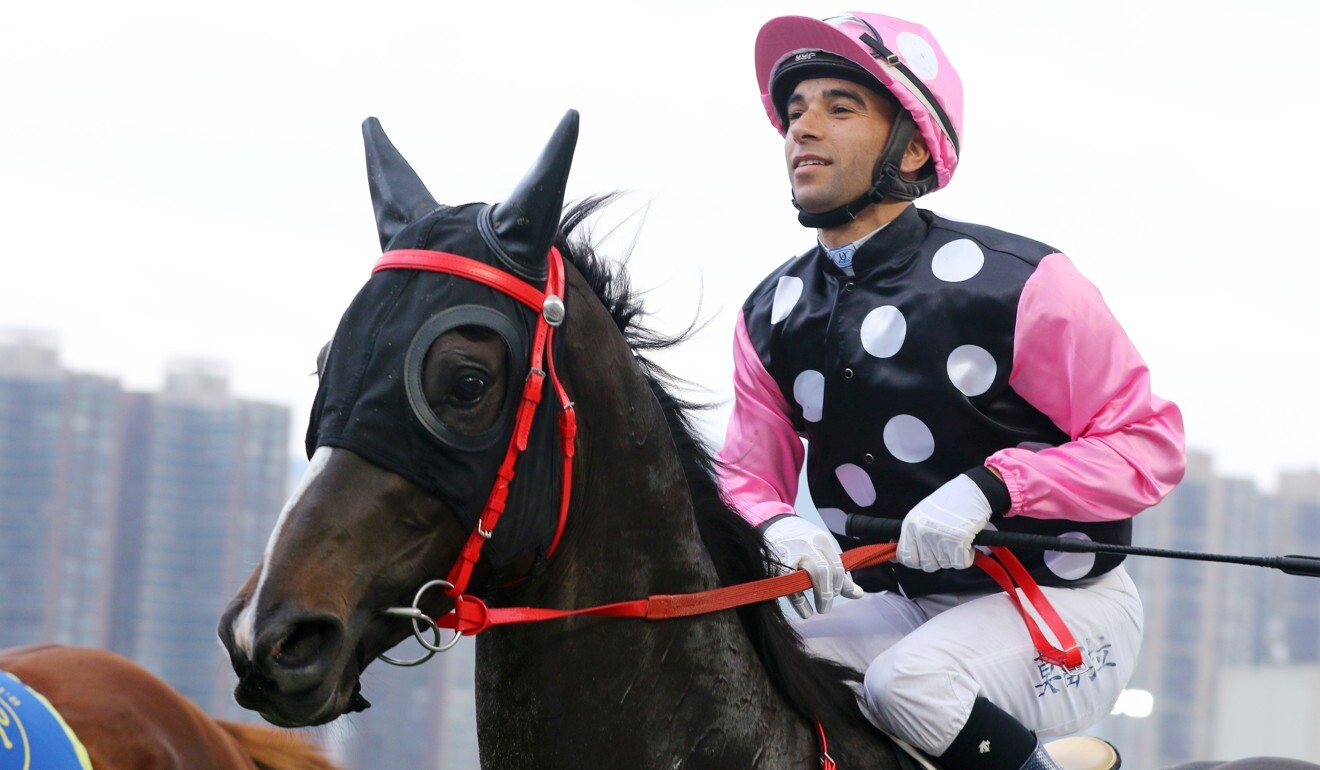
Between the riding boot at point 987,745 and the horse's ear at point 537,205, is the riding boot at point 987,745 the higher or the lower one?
the lower one

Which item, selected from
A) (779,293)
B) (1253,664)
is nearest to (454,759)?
(1253,664)

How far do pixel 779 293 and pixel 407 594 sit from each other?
1.36m

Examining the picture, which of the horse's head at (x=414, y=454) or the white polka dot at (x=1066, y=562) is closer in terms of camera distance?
the horse's head at (x=414, y=454)

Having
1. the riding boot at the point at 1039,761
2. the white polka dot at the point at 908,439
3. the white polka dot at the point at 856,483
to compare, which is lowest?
the riding boot at the point at 1039,761

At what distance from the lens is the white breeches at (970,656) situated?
2332 mm

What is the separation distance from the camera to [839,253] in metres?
2.82

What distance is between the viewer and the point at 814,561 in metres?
2.38

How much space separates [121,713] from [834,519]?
2.52 m

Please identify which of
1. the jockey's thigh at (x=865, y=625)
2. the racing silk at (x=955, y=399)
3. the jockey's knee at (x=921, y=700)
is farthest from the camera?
the jockey's thigh at (x=865, y=625)

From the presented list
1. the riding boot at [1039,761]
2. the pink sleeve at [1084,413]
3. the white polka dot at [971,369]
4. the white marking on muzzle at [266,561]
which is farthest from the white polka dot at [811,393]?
the white marking on muzzle at [266,561]

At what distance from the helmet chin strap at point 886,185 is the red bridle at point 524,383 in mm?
907

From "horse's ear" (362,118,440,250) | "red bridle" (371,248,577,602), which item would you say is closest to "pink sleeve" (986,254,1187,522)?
"red bridle" (371,248,577,602)

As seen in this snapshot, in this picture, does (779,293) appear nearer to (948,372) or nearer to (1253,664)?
(948,372)

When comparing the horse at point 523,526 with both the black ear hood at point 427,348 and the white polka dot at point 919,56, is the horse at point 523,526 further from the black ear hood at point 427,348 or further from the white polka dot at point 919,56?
the white polka dot at point 919,56
